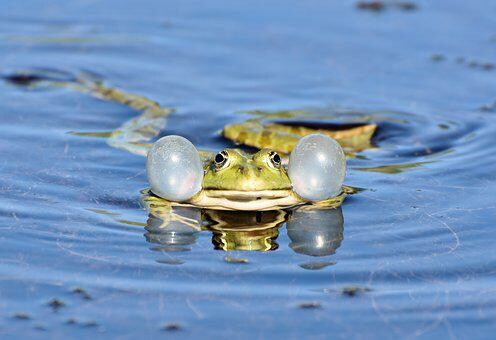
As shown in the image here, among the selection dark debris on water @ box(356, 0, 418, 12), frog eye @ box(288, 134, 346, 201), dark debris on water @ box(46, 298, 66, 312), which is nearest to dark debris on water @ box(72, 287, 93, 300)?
dark debris on water @ box(46, 298, 66, 312)

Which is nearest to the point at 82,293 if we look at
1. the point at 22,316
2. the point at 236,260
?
the point at 22,316

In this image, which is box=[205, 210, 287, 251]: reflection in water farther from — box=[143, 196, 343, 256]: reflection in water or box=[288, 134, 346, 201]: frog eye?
box=[288, 134, 346, 201]: frog eye

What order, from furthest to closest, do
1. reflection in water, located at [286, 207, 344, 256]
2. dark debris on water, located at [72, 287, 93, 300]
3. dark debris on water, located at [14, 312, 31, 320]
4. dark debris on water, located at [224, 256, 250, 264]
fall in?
1. reflection in water, located at [286, 207, 344, 256]
2. dark debris on water, located at [224, 256, 250, 264]
3. dark debris on water, located at [72, 287, 93, 300]
4. dark debris on water, located at [14, 312, 31, 320]

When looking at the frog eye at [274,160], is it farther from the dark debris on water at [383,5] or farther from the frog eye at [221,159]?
the dark debris on water at [383,5]

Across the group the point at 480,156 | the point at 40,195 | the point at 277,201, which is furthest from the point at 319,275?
the point at 480,156

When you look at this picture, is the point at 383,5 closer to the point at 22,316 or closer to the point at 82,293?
the point at 82,293

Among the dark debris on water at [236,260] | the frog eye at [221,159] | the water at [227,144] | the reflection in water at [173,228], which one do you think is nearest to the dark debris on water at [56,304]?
the water at [227,144]
